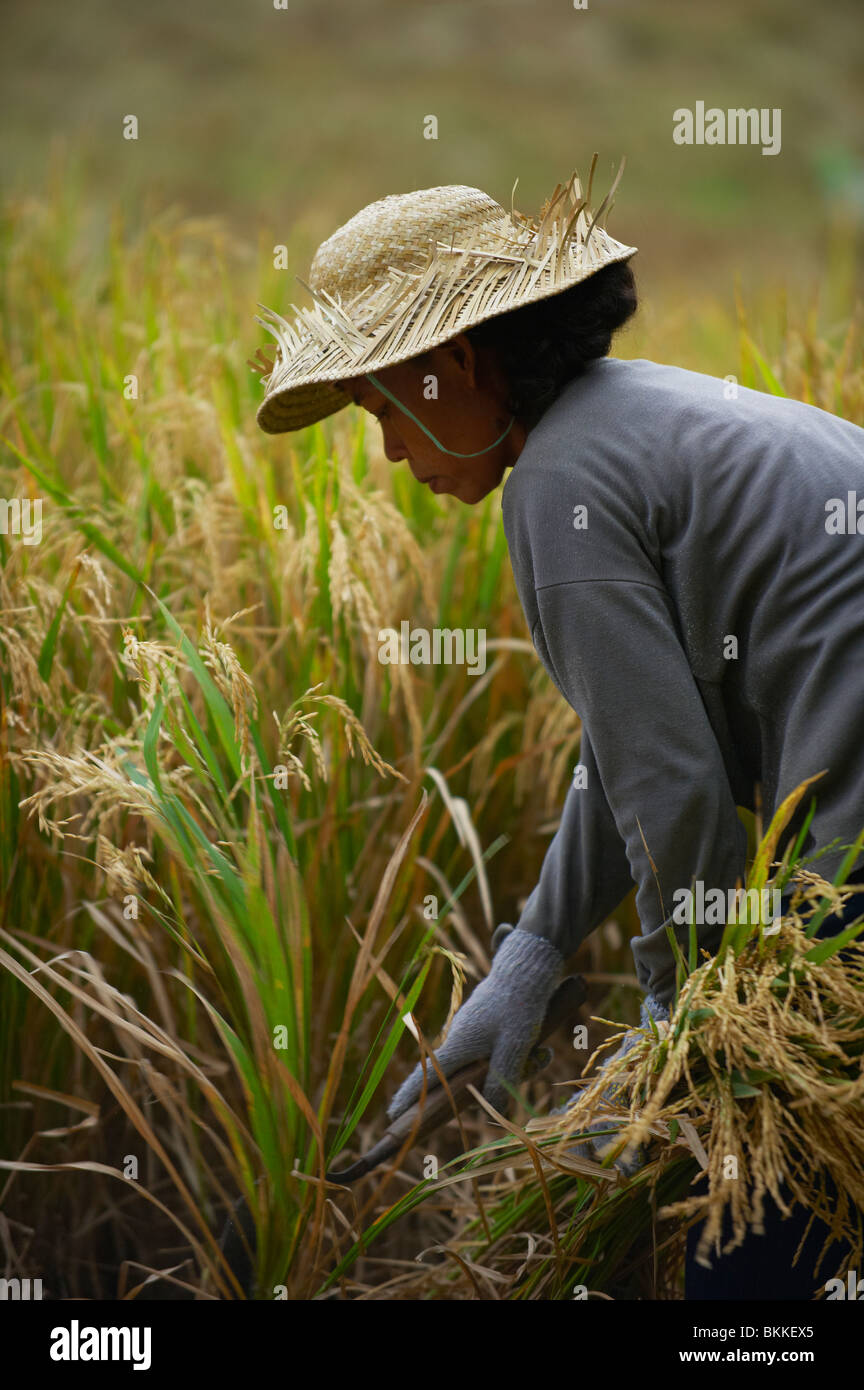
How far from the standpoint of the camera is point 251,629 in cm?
168

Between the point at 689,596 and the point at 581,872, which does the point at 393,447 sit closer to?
the point at 689,596

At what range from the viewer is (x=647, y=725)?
1.12 meters

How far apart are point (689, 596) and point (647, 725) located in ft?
0.47

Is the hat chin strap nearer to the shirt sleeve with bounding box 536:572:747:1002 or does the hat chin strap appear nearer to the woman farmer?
the woman farmer

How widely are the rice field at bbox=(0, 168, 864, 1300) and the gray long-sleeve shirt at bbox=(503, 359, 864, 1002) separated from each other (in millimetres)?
135

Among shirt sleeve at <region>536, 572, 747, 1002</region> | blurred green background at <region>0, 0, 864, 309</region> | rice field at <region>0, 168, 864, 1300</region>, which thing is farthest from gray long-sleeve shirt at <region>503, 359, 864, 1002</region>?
blurred green background at <region>0, 0, 864, 309</region>

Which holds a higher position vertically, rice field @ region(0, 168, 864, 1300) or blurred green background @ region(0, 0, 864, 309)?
blurred green background @ region(0, 0, 864, 309)

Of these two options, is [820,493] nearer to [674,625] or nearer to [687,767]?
[674,625]

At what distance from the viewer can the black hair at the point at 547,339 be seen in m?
1.23

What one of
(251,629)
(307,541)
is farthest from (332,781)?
(307,541)

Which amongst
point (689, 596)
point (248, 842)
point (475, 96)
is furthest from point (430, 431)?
point (475, 96)

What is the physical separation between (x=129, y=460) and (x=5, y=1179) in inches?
52.6

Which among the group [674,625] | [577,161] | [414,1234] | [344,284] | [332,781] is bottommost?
[414,1234]

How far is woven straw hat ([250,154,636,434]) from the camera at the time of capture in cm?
119
